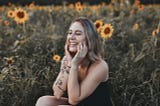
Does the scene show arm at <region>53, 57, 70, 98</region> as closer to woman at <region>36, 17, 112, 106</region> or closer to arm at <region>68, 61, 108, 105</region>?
woman at <region>36, 17, 112, 106</region>

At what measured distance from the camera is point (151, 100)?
4.33m

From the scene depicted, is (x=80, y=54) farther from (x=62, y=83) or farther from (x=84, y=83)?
(x=62, y=83)

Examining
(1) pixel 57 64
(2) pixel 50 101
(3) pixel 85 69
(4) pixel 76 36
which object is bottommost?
(2) pixel 50 101

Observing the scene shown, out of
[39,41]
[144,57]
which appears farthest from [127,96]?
[39,41]

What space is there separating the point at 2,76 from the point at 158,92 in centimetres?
134

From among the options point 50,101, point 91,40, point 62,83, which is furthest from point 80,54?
point 50,101

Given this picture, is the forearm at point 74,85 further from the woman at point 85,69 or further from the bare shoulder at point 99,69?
the bare shoulder at point 99,69

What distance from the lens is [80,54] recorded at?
3.56m

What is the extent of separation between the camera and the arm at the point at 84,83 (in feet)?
11.6

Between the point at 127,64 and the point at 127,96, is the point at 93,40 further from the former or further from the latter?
the point at 127,64

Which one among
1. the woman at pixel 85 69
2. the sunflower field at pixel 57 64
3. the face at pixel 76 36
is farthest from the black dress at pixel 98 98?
the sunflower field at pixel 57 64

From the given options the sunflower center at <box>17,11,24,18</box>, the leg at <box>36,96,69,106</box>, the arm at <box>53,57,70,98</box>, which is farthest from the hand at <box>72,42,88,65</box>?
the sunflower center at <box>17,11,24,18</box>

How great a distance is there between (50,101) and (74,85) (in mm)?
337

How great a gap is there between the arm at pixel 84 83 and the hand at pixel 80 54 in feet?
0.15
